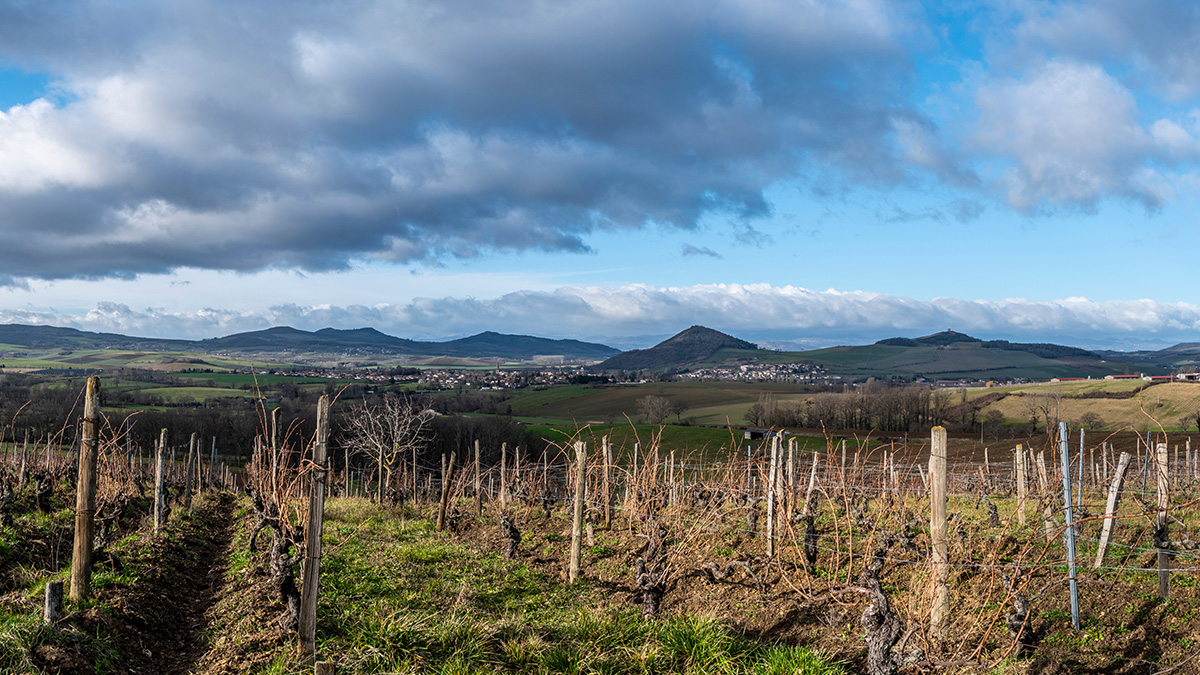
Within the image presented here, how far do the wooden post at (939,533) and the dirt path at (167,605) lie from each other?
731 centimetres

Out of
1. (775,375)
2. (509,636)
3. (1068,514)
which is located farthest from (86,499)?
(775,375)

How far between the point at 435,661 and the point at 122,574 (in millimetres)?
5816

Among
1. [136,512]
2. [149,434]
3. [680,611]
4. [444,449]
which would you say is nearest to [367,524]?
[136,512]

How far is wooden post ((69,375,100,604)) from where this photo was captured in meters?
7.72

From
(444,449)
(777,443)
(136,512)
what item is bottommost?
(444,449)

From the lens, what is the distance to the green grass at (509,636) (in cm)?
668

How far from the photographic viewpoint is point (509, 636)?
7359 millimetres

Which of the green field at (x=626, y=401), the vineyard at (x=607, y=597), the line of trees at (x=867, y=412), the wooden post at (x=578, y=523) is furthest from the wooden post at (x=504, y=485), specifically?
the green field at (x=626, y=401)

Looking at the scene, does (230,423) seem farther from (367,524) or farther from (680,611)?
(680,611)

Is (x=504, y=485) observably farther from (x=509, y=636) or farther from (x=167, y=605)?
(x=509, y=636)

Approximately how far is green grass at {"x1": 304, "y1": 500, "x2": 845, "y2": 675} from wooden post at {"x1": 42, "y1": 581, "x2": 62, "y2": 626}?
214 centimetres

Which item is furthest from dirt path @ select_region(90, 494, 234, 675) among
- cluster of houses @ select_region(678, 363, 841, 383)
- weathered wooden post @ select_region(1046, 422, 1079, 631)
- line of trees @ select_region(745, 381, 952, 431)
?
cluster of houses @ select_region(678, 363, 841, 383)

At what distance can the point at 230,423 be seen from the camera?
221ft

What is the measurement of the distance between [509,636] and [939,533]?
4.34 metres
